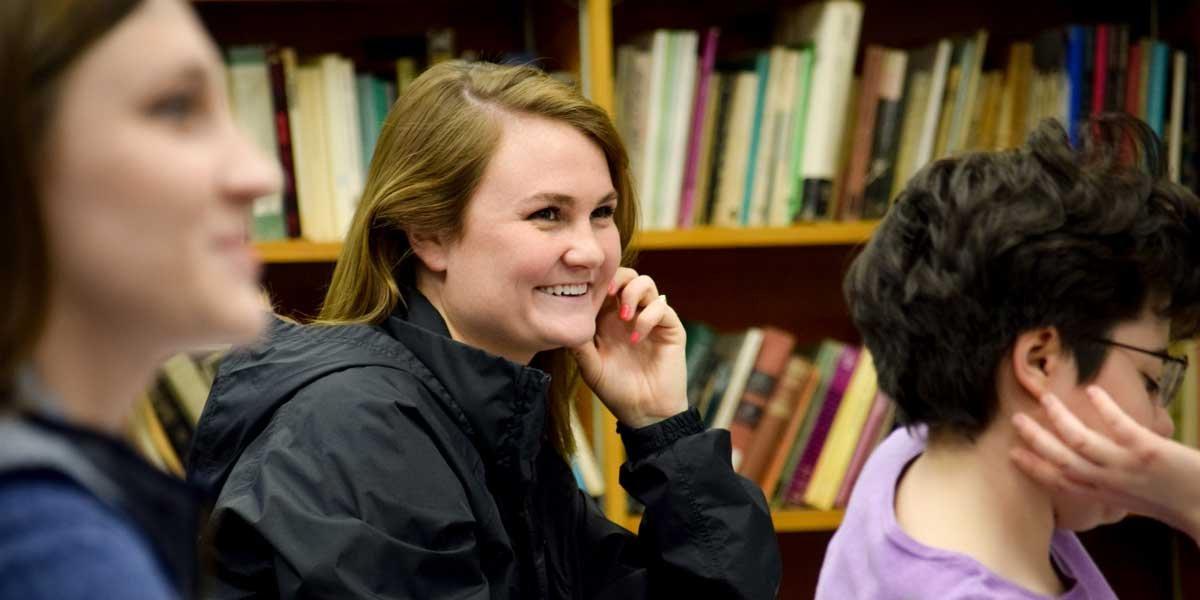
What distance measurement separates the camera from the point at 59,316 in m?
0.56

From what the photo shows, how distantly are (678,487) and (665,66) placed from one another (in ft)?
2.95

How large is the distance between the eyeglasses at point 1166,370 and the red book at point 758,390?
104 cm

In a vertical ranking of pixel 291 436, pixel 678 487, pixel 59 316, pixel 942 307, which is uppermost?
pixel 59 316

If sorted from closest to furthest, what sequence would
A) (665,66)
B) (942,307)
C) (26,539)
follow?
(26,539) → (942,307) → (665,66)

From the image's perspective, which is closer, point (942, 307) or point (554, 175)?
point (942, 307)

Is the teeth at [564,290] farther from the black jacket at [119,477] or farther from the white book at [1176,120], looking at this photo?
the white book at [1176,120]

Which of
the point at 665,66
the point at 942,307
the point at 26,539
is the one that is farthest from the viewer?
the point at 665,66

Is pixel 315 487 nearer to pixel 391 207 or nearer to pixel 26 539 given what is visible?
pixel 391 207

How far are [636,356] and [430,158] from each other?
1.16 ft

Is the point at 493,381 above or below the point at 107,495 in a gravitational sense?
below

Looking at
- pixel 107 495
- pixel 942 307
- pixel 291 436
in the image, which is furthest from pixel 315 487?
pixel 107 495

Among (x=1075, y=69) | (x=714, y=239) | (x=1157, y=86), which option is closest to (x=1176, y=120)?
(x=1157, y=86)

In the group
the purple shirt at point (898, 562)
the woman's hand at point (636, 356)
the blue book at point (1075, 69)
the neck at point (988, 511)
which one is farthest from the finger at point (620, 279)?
the blue book at point (1075, 69)

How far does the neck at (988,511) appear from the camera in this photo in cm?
120
